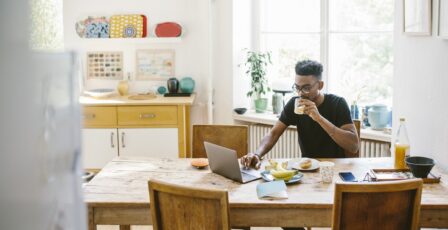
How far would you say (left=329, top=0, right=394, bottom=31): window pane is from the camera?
14.0 feet

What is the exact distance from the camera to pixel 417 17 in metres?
2.80

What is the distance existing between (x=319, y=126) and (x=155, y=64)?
2338 millimetres

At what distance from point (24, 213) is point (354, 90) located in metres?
4.32

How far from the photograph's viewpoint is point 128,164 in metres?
2.87

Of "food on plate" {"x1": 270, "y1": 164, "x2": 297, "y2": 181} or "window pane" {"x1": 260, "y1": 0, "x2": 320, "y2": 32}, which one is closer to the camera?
"food on plate" {"x1": 270, "y1": 164, "x2": 297, "y2": 181}

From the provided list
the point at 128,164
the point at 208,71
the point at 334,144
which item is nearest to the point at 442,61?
the point at 334,144

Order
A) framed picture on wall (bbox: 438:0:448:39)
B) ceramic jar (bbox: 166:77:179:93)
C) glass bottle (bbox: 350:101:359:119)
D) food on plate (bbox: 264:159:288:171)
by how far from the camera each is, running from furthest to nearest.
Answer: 1. ceramic jar (bbox: 166:77:179:93)
2. glass bottle (bbox: 350:101:359:119)
3. food on plate (bbox: 264:159:288:171)
4. framed picture on wall (bbox: 438:0:448:39)

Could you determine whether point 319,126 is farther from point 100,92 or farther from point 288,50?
point 100,92

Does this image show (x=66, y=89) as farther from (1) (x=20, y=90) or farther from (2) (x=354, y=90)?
(2) (x=354, y=90)

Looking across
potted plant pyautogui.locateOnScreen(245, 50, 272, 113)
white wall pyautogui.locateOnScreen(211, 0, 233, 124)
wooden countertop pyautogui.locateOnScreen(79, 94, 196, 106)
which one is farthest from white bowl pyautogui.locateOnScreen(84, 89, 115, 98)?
potted plant pyautogui.locateOnScreen(245, 50, 272, 113)

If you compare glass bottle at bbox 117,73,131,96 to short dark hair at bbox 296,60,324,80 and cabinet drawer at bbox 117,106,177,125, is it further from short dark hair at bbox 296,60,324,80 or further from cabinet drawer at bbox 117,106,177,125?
short dark hair at bbox 296,60,324,80

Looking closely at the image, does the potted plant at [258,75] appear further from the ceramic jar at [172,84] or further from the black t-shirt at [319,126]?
the black t-shirt at [319,126]

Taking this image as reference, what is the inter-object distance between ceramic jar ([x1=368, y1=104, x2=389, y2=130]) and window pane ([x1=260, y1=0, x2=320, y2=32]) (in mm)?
938

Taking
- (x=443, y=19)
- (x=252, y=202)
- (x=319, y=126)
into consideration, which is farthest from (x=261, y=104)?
(x=252, y=202)
